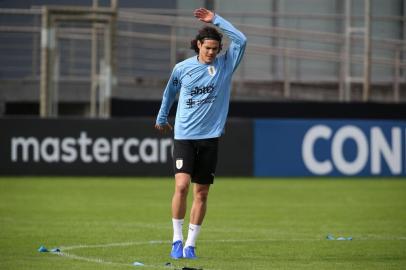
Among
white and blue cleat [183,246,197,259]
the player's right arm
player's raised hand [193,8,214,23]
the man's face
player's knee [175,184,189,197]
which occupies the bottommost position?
white and blue cleat [183,246,197,259]

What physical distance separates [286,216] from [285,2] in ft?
45.3

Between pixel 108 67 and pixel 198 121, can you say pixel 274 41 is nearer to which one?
pixel 108 67

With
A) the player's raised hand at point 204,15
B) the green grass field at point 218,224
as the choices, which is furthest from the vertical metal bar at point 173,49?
the player's raised hand at point 204,15

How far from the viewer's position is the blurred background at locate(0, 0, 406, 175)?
1036 inches

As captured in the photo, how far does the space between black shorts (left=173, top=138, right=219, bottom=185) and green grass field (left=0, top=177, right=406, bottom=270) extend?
792 millimetres

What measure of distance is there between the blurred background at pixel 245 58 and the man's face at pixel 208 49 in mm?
14723

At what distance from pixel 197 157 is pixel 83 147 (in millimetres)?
12940

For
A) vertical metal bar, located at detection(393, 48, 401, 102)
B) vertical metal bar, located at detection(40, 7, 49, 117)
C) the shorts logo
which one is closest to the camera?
the shorts logo

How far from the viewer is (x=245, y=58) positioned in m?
27.3

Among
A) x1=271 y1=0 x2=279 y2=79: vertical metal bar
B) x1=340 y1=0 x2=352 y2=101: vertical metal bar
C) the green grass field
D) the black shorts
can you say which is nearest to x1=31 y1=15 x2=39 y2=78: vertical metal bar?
the green grass field

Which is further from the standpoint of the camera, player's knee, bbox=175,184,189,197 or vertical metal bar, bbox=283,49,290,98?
vertical metal bar, bbox=283,49,290,98

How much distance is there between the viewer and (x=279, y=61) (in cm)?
2762

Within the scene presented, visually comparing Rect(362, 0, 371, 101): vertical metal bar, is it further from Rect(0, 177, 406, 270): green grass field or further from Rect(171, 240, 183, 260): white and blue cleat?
Rect(171, 240, 183, 260): white and blue cleat

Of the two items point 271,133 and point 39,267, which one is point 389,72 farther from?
point 39,267
